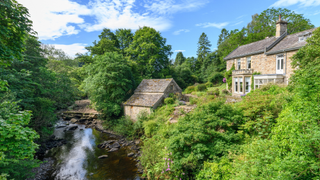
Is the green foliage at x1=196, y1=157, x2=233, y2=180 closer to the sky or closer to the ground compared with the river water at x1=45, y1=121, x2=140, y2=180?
closer to the sky

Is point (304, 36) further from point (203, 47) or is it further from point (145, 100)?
point (203, 47)

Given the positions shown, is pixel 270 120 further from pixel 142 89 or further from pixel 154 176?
pixel 142 89

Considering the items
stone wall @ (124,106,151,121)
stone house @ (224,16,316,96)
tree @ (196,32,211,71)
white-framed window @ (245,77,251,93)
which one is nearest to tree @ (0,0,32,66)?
stone wall @ (124,106,151,121)

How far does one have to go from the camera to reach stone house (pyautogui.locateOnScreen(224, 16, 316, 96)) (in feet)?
54.3

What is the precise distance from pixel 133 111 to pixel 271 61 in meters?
18.8

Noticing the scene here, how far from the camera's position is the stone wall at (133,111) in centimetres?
1900

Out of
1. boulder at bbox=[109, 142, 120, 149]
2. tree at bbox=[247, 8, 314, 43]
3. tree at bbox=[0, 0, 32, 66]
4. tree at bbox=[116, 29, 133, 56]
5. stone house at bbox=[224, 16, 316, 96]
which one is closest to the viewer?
tree at bbox=[0, 0, 32, 66]

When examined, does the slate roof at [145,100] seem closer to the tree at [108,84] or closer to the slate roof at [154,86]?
the slate roof at [154,86]

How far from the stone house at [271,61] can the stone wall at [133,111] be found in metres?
14.0

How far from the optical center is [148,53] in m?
33.8

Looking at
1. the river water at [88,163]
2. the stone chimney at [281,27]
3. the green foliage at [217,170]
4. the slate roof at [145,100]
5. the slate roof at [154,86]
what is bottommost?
the river water at [88,163]

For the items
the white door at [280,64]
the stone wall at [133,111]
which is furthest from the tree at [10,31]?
the white door at [280,64]

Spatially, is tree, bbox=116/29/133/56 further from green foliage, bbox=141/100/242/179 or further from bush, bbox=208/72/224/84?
green foliage, bbox=141/100/242/179

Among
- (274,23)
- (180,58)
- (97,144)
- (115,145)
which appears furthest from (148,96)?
(180,58)
